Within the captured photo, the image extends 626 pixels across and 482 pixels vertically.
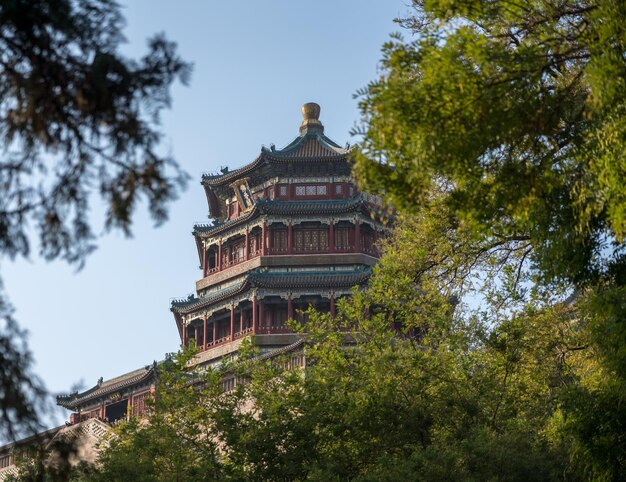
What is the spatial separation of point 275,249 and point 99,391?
11.2m

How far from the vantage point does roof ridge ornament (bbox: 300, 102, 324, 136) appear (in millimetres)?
48156

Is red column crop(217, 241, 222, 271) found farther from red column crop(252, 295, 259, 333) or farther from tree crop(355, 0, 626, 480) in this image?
tree crop(355, 0, 626, 480)

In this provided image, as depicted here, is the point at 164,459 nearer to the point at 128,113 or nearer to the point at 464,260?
the point at 464,260

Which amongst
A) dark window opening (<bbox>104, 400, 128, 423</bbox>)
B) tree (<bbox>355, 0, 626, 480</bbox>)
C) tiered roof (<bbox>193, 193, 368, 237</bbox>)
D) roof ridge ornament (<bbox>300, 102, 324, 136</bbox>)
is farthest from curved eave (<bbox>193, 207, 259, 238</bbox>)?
tree (<bbox>355, 0, 626, 480</bbox>)

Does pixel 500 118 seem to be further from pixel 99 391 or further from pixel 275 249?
pixel 99 391

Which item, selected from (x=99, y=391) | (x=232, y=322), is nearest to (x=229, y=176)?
(x=232, y=322)

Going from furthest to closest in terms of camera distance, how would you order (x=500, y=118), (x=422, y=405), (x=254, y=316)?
(x=254, y=316) < (x=422, y=405) < (x=500, y=118)

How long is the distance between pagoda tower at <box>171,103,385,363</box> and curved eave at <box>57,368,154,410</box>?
8.11ft

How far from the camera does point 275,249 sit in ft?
150

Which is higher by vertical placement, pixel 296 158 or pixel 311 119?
pixel 311 119

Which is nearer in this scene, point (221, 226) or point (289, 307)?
point (289, 307)

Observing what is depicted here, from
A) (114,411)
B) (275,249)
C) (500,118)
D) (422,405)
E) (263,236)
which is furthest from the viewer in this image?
(114,411)

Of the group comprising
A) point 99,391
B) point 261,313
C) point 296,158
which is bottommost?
point 99,391

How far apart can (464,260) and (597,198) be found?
6.31 m
